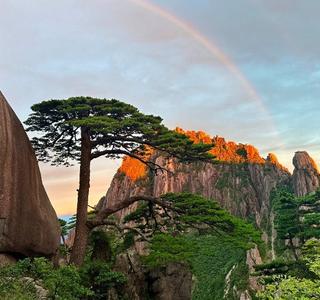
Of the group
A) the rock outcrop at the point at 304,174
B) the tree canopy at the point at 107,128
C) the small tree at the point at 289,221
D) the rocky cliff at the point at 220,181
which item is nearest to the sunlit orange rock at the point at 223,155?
the rocky cliff at the point at 220,181

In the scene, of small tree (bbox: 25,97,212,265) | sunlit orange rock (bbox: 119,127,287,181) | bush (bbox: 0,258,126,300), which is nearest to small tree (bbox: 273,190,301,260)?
small tree (bbox: 25,97,212,265)

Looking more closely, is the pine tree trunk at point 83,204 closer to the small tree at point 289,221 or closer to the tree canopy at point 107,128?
the tree canopy at point 107,128

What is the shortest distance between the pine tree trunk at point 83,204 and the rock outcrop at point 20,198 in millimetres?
1524

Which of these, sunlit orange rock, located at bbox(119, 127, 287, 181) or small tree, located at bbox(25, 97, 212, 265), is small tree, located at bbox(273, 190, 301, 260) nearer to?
small tree, located at bbox(25, 97, 212, 265)

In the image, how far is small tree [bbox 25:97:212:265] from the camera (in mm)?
18688

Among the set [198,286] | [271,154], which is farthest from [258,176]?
[198,286]

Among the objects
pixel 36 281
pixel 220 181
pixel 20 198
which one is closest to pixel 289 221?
pixel 20 198

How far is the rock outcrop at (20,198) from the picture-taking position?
1480 centimetres

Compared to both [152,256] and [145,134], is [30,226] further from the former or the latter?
[145,134]

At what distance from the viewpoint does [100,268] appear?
18234 millimetres

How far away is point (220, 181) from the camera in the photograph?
582ft

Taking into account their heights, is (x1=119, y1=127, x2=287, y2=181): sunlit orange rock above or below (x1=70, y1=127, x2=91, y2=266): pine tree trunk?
above

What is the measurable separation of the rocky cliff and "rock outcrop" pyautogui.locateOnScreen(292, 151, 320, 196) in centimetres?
1641

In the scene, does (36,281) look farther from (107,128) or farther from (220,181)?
(220,181)
